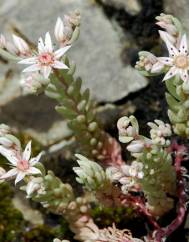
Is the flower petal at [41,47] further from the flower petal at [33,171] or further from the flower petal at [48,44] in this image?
the flower petal at [33,171]

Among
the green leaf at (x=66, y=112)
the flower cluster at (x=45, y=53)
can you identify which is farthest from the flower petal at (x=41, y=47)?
the green leaf at (x=66, y=112)

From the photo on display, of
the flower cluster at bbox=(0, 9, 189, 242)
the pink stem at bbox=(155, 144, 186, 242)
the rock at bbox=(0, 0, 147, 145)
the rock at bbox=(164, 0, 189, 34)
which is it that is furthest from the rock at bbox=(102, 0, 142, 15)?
the pink stem at bbox=(155, 144, 186, 242)

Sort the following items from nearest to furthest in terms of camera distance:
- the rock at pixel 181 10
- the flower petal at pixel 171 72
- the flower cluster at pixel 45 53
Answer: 1. the flower petal at pixel 171 72
2. the flower cluster at pixel 45 53
3. the rock at pixel 181 10

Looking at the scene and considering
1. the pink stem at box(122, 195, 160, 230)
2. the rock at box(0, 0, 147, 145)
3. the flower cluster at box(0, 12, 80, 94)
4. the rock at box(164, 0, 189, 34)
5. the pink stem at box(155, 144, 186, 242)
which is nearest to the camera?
the flower cluster at box(0, 12, 80, 94)

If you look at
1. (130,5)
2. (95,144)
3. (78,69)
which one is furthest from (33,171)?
(130,5)

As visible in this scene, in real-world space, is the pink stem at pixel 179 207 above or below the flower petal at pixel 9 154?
below

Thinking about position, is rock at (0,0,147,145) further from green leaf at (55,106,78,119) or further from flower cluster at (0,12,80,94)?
flower cluster at (0,12,80,94)
